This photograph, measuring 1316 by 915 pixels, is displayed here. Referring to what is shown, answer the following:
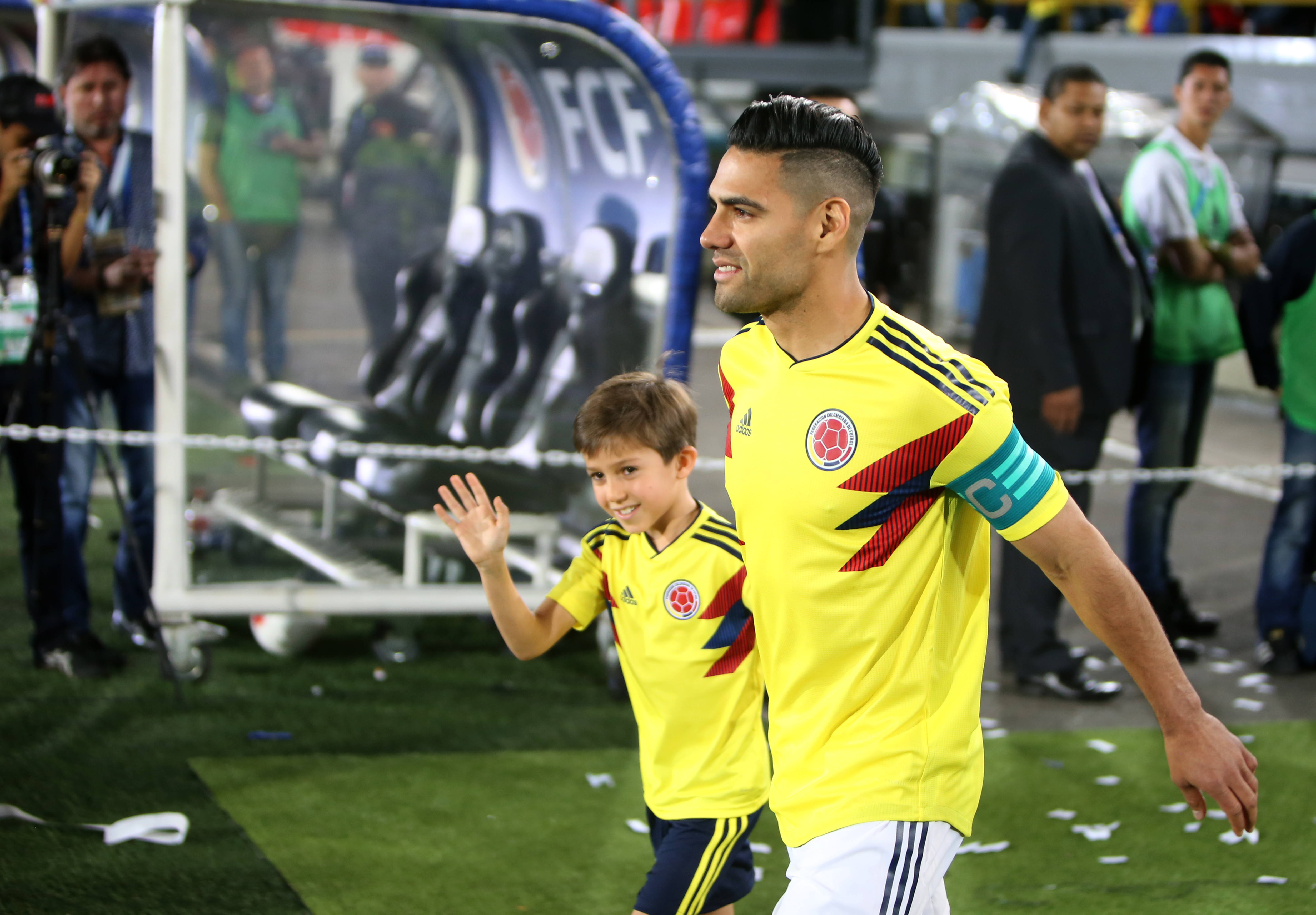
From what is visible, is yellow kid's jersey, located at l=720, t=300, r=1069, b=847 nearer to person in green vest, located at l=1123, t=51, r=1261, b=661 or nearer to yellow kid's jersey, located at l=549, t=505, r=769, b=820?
yellow kid's jersey, located at l=549, t=505, r=769, b=820

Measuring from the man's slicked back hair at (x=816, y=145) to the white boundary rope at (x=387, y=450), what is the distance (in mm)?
2057

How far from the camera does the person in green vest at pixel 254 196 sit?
550 centimetres

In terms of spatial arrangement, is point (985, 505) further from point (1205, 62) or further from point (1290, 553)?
point (1205, 62)

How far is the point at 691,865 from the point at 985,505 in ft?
3.32

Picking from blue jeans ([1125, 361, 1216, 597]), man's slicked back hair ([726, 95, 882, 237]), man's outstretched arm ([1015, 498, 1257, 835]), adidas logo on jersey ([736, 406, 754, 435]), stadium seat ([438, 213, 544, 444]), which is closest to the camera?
man's outstretched arm ([1015, 498, 1257, 835])

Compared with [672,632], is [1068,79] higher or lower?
higher

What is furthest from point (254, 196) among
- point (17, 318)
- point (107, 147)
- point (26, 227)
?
point (17, 318)

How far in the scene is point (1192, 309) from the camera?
5648 millimetres

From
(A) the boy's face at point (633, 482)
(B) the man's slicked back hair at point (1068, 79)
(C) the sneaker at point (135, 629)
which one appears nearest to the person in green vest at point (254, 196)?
(C) the sneaker at point (135, 629)

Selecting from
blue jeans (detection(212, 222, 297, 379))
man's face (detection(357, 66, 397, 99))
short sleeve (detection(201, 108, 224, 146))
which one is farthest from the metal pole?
man's face (detection(357, 66, 397, 99))

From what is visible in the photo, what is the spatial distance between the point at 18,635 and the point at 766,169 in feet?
14.1

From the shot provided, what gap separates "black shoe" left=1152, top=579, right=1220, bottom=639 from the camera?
19.5 ft

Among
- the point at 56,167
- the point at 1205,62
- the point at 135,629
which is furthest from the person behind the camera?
the point at 1205,62

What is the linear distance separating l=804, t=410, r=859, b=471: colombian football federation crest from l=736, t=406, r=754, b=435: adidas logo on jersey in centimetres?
13
